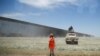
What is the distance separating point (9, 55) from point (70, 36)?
2425 centimetres

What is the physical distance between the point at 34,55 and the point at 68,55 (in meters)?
3.14

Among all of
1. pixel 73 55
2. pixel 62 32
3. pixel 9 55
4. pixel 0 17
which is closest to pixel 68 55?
pixel 73 55

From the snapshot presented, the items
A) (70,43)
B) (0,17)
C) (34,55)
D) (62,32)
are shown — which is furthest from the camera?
(62,32)

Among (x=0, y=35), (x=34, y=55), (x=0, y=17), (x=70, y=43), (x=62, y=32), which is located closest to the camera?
(x=34, y=55)

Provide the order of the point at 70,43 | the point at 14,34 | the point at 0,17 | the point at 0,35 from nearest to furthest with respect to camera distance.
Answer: the point at 70,43 < the point at 0,17 < the point at 0,35 < the point at 14,34

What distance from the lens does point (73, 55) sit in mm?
27125

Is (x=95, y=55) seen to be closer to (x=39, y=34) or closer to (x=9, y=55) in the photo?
(x=9, y=55)

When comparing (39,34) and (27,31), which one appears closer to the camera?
(27,31)

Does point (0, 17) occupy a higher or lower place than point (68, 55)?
higher

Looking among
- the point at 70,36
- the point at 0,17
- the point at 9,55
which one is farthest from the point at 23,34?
the point at 9,55

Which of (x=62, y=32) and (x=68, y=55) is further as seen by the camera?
(x=62, y=32)

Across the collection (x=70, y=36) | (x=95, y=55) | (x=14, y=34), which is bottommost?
(x=95, y=55)

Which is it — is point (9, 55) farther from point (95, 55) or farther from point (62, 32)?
point (62, 32)

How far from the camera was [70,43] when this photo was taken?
1949 inches
